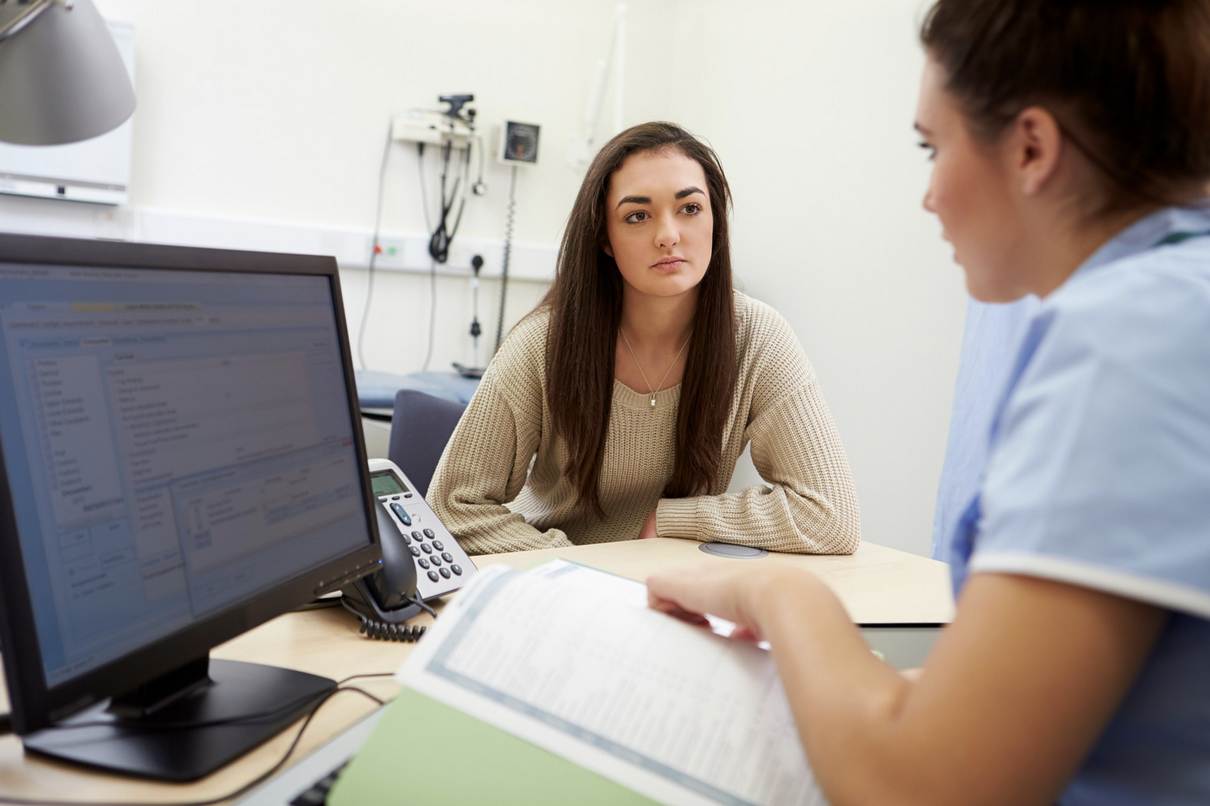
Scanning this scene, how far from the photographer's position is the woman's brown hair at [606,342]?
5.12ft

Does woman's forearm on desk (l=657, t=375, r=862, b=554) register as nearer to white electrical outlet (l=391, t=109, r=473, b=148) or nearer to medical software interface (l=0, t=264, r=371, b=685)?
medical software interface (l=0, t=264, r=371, b=685)

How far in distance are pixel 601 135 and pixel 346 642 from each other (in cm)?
320

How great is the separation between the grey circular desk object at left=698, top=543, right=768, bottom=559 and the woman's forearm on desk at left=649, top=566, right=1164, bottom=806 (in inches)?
33.0

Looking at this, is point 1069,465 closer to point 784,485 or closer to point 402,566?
point 402,566

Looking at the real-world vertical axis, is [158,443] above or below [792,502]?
above

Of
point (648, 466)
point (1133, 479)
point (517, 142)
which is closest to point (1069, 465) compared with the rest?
point (1133, 479)

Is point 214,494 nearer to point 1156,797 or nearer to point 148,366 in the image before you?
point 148,366

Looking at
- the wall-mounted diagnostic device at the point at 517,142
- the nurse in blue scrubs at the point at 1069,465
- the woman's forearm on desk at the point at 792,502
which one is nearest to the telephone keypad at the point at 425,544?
the woman's forearm on desk at the point at 792,502

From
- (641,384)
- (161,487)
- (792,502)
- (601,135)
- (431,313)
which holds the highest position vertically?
(601,135)

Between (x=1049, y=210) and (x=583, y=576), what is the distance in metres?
0.50

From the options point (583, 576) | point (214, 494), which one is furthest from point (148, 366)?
point (583, 576)

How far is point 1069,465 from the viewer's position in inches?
17.2

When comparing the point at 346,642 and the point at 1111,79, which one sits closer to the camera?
the point at 1111,79

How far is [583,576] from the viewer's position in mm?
825
